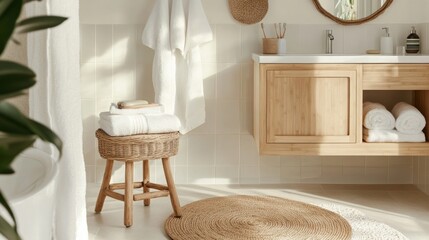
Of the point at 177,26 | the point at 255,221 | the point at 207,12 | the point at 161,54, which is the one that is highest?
the point at 207,12

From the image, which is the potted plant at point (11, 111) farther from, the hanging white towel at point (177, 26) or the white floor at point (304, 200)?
the hanging white towel at point (177, 26)

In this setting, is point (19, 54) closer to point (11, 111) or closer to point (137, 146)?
point (137, 146)

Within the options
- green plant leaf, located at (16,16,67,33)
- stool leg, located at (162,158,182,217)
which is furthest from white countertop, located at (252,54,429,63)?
green plant leaf, located at (16,16,67,33)

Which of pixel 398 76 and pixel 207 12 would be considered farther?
pixel 207 12

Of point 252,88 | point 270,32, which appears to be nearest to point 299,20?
point 270,32

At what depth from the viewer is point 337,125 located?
389 centimetres

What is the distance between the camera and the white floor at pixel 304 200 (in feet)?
→ 10.8

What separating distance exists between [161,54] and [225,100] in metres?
0.59

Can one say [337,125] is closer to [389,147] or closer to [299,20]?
[389,147]

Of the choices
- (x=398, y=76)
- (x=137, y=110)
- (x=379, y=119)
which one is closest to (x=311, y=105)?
(x=379, y=119)

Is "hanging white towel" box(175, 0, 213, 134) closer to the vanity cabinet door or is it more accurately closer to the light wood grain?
the vanity cabinet door

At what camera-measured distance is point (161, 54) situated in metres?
4.20

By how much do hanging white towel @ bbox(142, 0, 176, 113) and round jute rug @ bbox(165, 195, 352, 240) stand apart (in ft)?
2.61

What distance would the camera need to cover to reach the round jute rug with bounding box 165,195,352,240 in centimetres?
316
